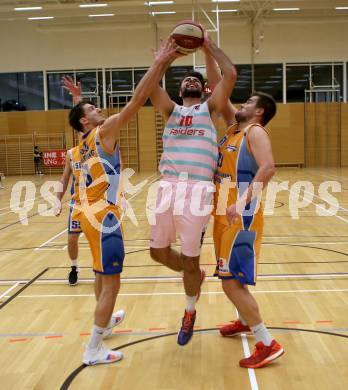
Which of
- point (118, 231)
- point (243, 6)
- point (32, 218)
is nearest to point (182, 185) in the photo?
point (118, 231)

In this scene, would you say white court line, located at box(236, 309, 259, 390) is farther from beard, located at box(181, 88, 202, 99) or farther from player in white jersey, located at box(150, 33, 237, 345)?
beard, located at box(181, 88, 202, 99)

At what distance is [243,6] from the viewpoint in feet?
83.7

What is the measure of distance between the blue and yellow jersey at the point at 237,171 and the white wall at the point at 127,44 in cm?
2421

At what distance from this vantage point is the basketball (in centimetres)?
393

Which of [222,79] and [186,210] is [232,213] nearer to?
[186,210]

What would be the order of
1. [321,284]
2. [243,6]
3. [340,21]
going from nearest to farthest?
[321,284] → [243,6] → [340,21]

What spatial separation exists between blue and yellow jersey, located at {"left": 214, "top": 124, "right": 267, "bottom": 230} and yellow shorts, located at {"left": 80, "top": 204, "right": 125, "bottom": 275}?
2.63 ft

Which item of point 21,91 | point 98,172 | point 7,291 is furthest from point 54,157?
point 98,172

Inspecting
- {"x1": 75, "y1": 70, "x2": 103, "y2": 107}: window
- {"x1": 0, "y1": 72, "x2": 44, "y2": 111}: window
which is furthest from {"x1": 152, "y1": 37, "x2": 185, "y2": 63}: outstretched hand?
{"x1": 0, "y1": 72, "x2": 44, "y2": 111}: window

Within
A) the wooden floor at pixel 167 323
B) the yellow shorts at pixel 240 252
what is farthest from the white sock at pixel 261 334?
the yellow shorts at pixel 240 252

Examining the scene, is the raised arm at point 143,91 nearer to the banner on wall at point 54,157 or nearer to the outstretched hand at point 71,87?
the outstretched hand at point 71,87

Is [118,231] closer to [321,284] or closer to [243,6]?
[321,284]

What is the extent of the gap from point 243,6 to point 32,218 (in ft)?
58.1

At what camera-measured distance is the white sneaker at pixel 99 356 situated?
3.93m
